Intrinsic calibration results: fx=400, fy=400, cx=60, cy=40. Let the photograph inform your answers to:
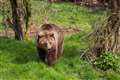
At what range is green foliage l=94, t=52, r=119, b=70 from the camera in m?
9.91

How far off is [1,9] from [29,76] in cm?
443

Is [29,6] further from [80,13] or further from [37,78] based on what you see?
[80,13]

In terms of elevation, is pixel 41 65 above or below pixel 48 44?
below

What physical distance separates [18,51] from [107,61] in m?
2.51

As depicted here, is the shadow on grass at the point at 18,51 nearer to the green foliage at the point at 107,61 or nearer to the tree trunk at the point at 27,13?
the tree trunk at the point at 27,13

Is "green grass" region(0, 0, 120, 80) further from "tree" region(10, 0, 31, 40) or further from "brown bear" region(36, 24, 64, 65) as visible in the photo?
"tree" region(10, 0, 31, 40)

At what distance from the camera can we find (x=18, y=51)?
35.7 ft

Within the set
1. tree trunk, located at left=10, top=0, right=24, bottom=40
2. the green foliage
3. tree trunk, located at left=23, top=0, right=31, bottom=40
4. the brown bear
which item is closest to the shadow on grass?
the brown bear

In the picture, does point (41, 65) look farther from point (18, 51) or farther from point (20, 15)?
point (20, 15)

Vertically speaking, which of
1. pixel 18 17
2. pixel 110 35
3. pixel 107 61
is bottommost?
pixel 107 61

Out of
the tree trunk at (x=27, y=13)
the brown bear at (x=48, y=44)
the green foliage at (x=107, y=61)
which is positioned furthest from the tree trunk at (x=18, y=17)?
the green foliage at (x=107, y=61)

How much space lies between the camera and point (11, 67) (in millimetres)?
9617

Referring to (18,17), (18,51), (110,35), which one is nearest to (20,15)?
(18,17)

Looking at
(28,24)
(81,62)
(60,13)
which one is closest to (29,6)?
(28,24)
